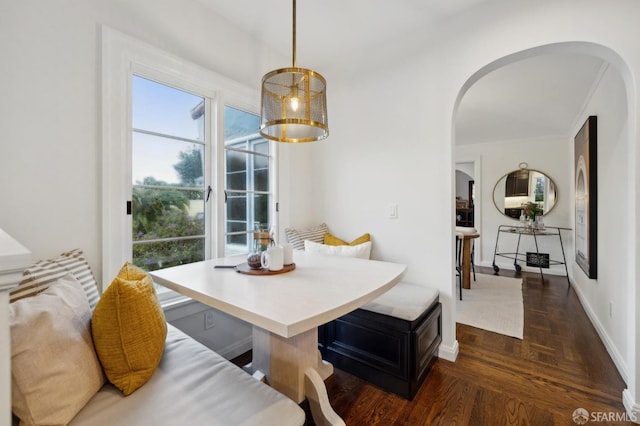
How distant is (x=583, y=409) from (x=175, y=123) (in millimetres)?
3103

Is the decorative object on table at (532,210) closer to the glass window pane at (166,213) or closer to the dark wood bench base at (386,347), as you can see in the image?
the dark wood bench base at (386,347)

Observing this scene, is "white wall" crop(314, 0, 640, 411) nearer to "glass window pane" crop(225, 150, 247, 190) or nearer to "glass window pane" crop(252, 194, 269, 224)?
"glass window pane" crop(252, 194, 269, 224)

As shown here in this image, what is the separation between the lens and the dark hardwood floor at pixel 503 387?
1.59m

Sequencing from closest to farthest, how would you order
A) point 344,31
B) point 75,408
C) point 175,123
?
point 75,408
point 175,123
point 344,31

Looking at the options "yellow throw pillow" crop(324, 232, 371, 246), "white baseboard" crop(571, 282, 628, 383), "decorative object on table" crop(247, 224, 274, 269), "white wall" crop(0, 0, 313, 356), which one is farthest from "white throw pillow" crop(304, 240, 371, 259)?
"white baseboard" crop(571, 282, 628, 383)

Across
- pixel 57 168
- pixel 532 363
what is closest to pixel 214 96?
pixel 57 168

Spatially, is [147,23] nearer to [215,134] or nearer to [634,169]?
[215,134]

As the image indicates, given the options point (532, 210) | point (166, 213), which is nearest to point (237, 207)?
point (166, 213)

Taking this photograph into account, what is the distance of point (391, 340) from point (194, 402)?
1239 millimetres

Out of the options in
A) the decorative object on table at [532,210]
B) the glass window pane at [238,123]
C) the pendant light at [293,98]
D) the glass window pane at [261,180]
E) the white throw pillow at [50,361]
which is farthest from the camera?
the decorative object on table at [532,210]

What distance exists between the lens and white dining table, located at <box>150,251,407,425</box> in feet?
3.33

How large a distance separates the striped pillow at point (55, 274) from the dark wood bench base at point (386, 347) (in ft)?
4.86

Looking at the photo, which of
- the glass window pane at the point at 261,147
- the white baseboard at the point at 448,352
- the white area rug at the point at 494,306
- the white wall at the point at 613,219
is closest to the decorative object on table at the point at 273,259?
the glass window pane at the point at 261,147

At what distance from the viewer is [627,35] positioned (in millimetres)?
1532
